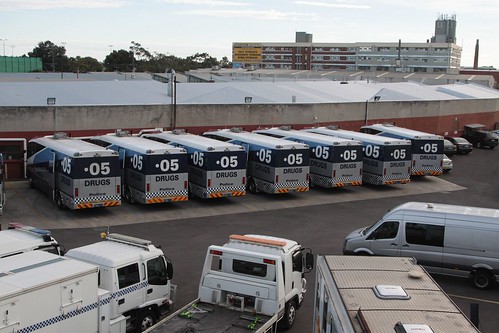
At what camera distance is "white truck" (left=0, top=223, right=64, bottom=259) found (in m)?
13.4

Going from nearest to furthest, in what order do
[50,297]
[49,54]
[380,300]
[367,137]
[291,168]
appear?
[380,300] → [50,297] → [291,168] → [367,137] → [49,54]

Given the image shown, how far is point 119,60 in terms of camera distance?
471ft

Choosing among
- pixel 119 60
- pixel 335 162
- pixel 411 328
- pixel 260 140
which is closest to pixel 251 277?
pixel 411 328

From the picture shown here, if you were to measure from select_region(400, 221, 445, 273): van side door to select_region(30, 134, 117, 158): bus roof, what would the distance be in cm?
1193

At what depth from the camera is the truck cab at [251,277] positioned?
42.0 feet

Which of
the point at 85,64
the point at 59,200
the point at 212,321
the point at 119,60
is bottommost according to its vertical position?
the point at 59,200

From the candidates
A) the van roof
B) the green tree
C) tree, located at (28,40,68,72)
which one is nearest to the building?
the green tree

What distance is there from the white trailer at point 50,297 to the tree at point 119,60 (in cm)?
13067

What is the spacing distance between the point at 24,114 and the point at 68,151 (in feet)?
23.6

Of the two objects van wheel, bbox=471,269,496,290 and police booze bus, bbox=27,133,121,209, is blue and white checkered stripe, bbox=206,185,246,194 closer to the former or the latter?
police booze bus, bbox=27,133,121,209

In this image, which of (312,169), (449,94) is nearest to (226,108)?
(312,169)

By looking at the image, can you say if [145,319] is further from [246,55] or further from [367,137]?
[246,55]

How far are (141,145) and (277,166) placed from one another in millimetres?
6044

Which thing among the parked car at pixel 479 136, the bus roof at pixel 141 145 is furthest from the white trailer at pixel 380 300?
the parked car at pixel 479 136
